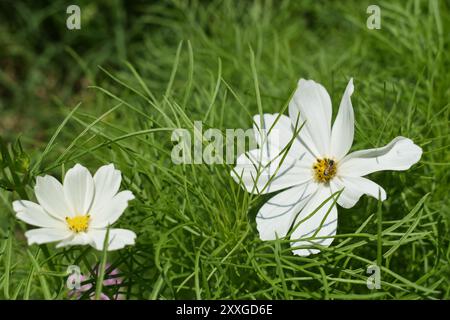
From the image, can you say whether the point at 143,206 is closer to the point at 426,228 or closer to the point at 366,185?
the point at 366,185

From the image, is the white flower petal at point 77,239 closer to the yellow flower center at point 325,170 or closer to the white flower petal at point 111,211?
the white flower petal at point 111,211

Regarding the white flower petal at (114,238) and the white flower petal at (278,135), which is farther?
the white flower petal at (278,135)

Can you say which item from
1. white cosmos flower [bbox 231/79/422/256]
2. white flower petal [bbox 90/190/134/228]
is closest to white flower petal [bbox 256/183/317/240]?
white cosmos flower [bbox 231/79/422/256]

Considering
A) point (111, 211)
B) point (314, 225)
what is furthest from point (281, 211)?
point (111, 211)

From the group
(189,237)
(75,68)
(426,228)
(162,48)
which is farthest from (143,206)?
(75,68)

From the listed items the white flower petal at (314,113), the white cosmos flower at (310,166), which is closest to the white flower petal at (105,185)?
the white cosmos flower at (310,166)

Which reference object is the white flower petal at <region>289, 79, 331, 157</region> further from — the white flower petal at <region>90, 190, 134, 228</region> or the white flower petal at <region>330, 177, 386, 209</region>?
the white flower petal at <region>90, 190, 134, 228</region>

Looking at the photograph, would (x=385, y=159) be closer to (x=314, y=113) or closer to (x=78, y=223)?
(x=314, y=113)
